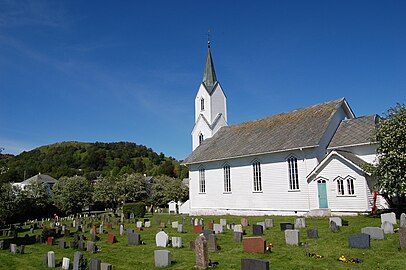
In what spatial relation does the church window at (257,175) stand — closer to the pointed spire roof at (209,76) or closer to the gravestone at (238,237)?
the gravestone at (238,237)

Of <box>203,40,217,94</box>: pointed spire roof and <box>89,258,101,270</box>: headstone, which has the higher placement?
<box>203,40,217,94</box>: pointed spire roof

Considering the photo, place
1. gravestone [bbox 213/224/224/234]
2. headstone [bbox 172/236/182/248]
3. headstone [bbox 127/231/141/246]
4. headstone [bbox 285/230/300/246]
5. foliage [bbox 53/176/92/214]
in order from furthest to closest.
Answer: foliage [bbox 53/176/92/214]
gravestone [bbox 213/224/224/234]
headstone [bbox 127/231/141/246]
headstone [bbox 172/236/182/248]
headstone [bbox 285/230/300/246]

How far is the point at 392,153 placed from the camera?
1933 centimetres

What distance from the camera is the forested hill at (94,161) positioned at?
117 metres

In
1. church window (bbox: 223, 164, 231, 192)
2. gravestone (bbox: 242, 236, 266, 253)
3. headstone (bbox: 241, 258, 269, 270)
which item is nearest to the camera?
headstone (bbox: 241, 258, 269, 270)

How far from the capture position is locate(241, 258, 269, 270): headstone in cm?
895

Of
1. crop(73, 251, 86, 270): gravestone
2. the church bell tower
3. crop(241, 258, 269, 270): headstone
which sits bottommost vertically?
crop(73, 251, 86, 270): gravestone

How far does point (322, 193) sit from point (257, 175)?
20.2 feet

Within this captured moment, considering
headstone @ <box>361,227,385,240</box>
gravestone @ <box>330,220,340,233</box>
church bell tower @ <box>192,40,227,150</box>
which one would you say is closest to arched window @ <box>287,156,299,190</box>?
gravestone @ <box>330,220,340,233</box>

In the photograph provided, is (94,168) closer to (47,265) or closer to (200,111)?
(200,111)

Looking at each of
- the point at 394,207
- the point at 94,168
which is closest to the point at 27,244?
the point at 394,207

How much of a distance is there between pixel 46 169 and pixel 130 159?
35.3 metres

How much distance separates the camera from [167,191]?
4422 cm

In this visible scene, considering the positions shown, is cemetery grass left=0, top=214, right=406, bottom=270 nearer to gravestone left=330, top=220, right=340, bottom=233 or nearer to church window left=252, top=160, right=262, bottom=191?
gravestone left=330, top=220, right=340, bottom=233
